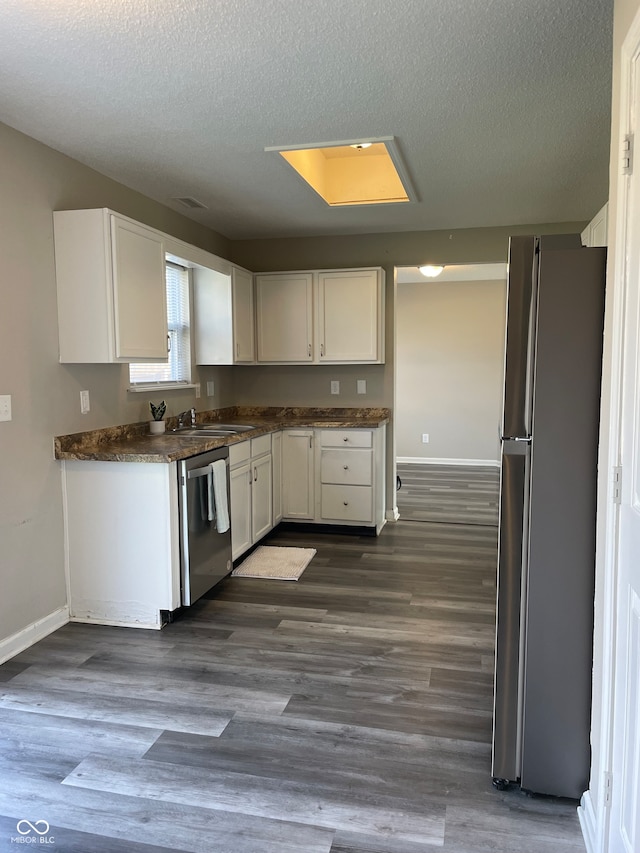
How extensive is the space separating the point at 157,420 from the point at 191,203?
5.04 ft

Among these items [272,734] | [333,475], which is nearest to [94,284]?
[272,734]

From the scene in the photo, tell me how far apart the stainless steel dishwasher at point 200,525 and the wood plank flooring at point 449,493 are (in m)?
2.26

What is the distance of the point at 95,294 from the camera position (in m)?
3.02

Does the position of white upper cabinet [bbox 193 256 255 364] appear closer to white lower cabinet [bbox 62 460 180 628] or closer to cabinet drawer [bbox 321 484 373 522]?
cabinet drawer [bbox 321 484 373 522]

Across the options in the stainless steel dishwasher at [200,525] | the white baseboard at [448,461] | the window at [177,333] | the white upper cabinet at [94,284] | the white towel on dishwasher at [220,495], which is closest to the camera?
the white upper cabinet at [94,284]

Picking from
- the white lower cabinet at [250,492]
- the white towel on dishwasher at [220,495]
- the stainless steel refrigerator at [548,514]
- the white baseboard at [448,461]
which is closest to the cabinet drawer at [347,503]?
the white lower cabinet at [250,492]

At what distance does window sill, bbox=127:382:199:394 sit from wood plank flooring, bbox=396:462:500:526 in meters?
2.23

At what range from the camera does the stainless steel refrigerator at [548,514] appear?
5.65 feet

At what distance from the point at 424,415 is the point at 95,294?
568 cm

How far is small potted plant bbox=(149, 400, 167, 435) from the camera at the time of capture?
3844 mm

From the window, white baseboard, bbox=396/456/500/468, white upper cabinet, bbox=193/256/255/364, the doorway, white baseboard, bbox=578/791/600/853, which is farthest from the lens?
white baseboard, bbox=396/456/500/468

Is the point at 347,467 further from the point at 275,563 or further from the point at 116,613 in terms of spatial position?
the point at 116,613

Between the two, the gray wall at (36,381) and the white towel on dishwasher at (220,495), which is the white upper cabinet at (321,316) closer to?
the gray wall at (36,381)

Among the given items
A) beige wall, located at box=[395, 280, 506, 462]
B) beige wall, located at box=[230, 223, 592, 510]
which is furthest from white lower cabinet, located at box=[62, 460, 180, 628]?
beige wall, located at box=[395, 280, 506, 462]
